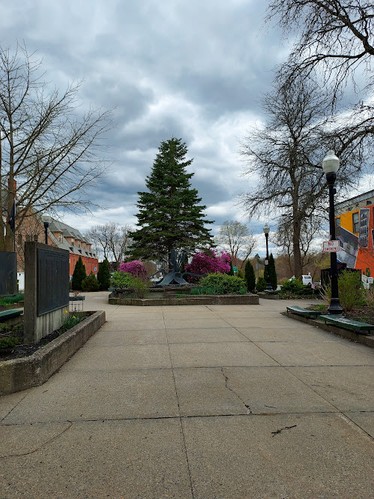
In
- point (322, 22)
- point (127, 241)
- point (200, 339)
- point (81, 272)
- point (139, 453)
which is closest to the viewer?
point (139, 453)

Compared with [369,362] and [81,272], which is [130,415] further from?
[81,272]

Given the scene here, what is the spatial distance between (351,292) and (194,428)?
8.88m

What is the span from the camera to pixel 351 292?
436 inches

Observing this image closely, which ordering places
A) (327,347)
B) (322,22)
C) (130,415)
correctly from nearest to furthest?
1. (130,415)
2. (327,347)
3. (322,22)

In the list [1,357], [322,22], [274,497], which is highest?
[322,22]

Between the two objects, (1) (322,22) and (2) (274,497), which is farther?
(1) (322,22)

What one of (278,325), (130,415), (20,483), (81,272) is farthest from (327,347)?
(81,272)

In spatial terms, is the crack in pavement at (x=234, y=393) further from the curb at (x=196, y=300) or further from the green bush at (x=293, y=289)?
the green bush at (x=293, y=289)

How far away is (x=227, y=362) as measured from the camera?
5852 millimetres

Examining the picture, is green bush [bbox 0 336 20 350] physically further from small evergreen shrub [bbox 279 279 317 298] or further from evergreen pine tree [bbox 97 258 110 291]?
evergreen pine tree [bbox 97 258 110 291]

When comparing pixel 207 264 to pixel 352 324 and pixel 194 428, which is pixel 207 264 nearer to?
Answer: pixel 352 324

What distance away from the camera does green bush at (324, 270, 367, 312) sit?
36.2ft

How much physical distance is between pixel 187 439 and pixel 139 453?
0.44 meters

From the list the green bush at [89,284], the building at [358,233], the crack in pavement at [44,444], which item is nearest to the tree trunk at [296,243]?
the building at [358,233]
